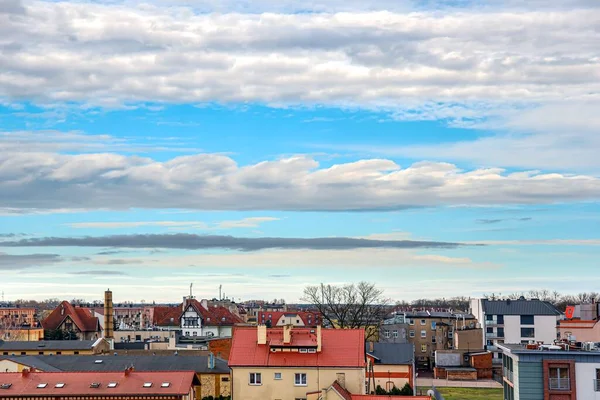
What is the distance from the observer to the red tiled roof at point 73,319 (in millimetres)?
134375

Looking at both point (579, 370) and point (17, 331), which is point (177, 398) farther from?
point (17, 331)

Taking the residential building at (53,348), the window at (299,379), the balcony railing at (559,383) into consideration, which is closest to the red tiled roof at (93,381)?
the window at (299,379)

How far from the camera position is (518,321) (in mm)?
122000

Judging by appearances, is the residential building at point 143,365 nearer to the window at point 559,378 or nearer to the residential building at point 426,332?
the window at point 559,378

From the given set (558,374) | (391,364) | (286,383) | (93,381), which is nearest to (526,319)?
(391,364)

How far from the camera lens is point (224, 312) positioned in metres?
148

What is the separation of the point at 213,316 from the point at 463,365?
163 feet

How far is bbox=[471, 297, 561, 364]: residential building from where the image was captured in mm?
119938

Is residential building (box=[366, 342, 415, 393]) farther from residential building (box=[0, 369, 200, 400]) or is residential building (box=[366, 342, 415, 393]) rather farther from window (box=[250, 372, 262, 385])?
residential building (box=[0, 369, 200, 400])

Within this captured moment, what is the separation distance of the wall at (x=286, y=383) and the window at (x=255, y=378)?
0.23m

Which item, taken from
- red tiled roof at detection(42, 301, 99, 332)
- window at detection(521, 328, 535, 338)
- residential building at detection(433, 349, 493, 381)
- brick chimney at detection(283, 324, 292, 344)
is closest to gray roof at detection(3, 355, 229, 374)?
brick chimney at detection(283, 324, 292, 344)

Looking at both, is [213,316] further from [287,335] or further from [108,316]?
[287,335]

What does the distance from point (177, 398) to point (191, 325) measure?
85.2m

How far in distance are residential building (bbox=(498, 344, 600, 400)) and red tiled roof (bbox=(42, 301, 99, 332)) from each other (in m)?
99.7
